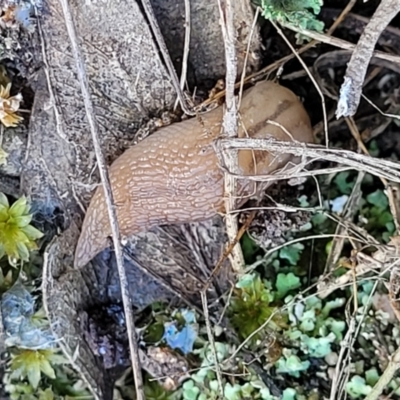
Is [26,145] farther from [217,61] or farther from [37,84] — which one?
[217,61]

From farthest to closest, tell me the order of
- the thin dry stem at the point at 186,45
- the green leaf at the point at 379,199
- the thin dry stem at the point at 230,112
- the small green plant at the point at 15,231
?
the green leaf at the point at 379,199 < the small green plant at the point at 15,231 < the thin dry stem at the point at 186,45 < the thin dry stem at the point at 230,112

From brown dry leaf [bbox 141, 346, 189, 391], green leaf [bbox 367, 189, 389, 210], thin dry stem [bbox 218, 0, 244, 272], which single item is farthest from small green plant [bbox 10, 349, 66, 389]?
green leaf [bbox 367, 189, 389, 210]

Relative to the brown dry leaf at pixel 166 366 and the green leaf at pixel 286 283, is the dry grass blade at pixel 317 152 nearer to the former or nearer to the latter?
the green leaf at pixel 286 283

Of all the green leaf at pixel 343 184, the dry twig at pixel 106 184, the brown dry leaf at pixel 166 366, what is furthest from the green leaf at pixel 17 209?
the green leaf at pixel 343 184

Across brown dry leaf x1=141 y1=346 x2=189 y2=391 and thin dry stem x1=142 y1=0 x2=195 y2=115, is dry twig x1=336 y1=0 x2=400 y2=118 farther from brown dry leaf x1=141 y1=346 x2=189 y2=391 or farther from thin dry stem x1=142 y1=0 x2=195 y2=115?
brown dry leaf x1=141 y1=346 x2=189 y2=391

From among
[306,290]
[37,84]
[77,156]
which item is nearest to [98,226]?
[77,156]

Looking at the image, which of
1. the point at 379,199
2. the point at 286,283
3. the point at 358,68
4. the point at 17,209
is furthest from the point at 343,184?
the point at 17,209
